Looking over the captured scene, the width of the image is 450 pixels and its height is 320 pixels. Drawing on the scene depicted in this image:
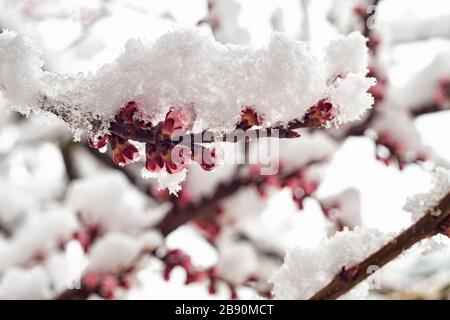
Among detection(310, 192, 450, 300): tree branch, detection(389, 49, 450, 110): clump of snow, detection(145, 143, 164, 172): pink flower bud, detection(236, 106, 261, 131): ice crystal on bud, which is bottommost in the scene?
detection(310, 192, 450, 300): tree branch

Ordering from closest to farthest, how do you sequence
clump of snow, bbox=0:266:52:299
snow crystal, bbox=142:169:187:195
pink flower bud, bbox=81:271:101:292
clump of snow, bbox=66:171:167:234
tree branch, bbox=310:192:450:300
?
tree branch, bbox=310:192:450:300, snow crystal, bbox=142:169:187:195, pink flower bud, bbox=81:271:101:292, clump of snow, bbox=0:266:52:299, clump of snow, bbox=66:171:167:234

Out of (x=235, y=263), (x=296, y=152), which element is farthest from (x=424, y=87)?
(x=235, y=263)

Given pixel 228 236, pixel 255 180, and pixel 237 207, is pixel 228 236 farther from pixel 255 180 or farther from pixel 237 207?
pixel 255 180

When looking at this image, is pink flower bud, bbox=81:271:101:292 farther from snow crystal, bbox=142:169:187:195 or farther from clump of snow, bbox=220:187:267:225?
snow crystal, bbox=142:169:187:195

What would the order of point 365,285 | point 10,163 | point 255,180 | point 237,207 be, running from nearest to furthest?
point 365,285
point 255,180
point 237,207
point 10,163

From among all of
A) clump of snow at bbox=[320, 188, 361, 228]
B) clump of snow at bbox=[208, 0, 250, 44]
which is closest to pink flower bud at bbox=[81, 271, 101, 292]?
clump of snow at bbox=[320, 188, 361, 228]
